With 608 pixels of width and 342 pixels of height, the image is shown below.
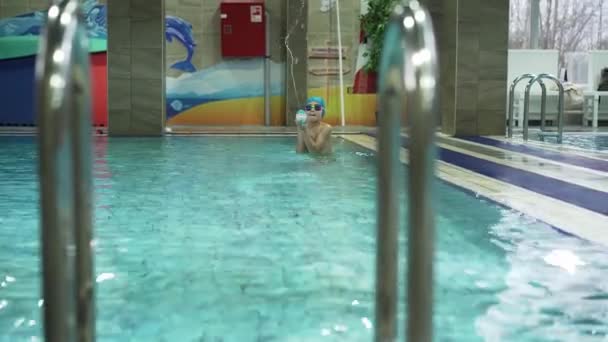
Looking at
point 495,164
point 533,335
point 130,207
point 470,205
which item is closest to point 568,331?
point 533,335

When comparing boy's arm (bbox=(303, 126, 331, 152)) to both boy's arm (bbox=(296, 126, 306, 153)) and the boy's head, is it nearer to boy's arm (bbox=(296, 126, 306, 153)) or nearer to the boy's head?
boy's arm (bbox=(296, 126, 306, 153))

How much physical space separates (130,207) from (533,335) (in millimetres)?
3019

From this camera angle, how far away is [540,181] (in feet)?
20.3

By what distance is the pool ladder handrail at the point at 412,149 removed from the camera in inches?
55.9

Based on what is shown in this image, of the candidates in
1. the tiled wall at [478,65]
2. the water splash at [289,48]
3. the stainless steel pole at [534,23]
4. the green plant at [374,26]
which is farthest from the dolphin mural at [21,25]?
the stainless steel pole at [534,23]

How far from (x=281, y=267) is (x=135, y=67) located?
8.17 m

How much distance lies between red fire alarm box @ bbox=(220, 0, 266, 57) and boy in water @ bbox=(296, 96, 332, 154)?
5.98 metres

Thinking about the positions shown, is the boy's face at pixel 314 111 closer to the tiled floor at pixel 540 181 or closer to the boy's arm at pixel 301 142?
the boy's arm at pixel 301 142

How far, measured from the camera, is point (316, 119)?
770cm

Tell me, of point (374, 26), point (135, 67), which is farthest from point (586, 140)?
point (135, 67)

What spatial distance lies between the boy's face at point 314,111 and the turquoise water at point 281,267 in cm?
164

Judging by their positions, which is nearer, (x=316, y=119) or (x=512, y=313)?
(x=512, y=313)

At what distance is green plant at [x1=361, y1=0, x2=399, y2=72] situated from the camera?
13.5 metres

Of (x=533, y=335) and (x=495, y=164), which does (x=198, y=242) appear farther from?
(x=495, y=164)
